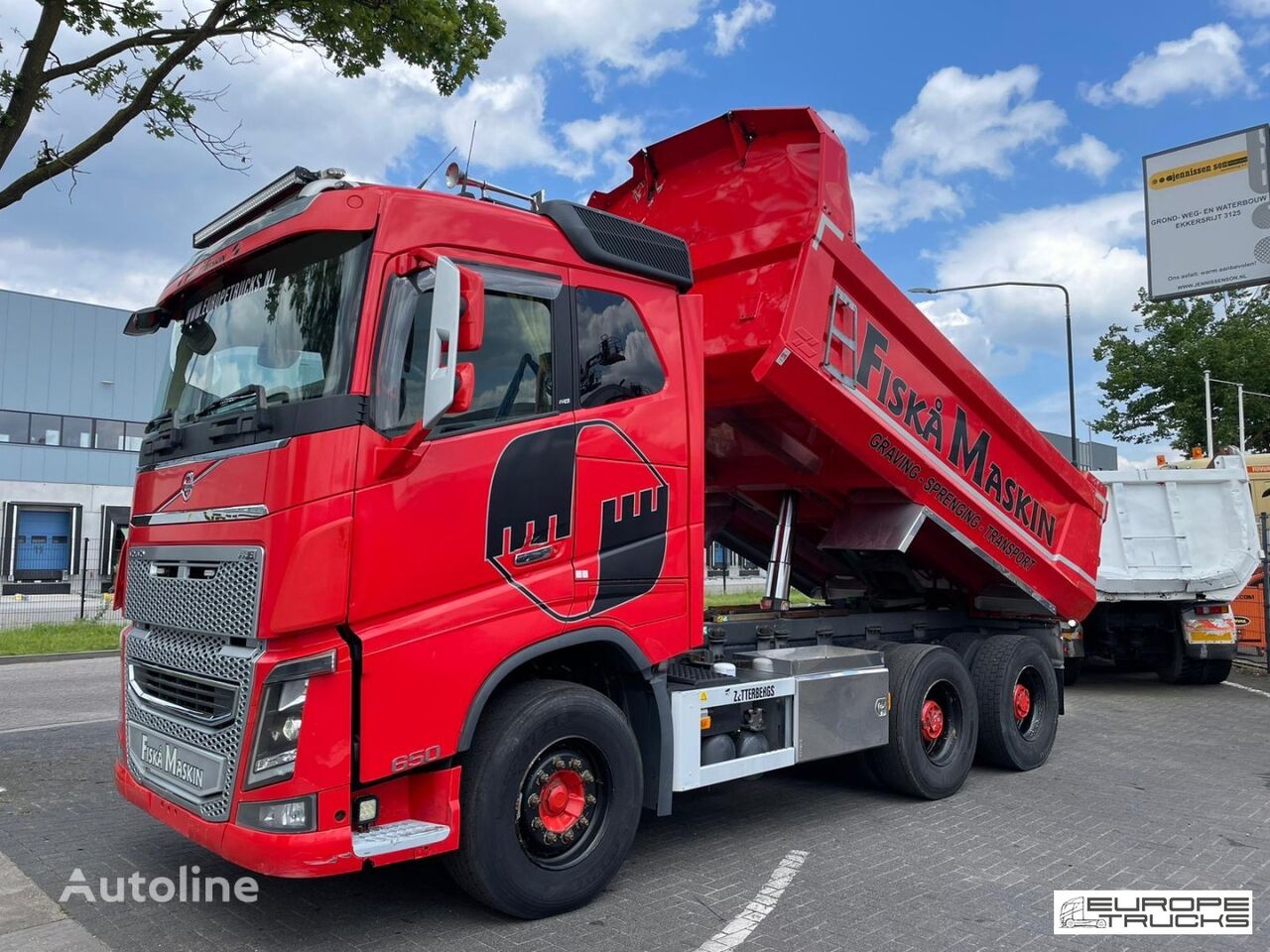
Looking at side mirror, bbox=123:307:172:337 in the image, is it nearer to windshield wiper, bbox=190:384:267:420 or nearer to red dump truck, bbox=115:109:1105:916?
red dump truck, bbox=115:109:1105:916

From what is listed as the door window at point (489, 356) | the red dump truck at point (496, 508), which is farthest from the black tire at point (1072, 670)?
the door window at point (489, 356)

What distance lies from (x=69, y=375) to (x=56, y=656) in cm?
2319

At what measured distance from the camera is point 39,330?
1326 inches

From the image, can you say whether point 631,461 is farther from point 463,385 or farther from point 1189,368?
point 1189,368

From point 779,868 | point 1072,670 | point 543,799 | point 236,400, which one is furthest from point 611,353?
point 1072,670

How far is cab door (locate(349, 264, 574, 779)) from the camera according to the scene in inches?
155

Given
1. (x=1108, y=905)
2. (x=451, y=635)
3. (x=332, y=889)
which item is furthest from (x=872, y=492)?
(x=332, y=889)

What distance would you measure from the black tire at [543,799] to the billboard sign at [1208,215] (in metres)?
14.6

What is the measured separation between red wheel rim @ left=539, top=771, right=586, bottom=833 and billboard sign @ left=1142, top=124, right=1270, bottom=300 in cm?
1473

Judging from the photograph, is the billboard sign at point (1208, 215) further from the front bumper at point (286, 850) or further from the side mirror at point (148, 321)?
the front bumper at point (286, 850)

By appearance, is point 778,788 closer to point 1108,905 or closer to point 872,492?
point 872,492

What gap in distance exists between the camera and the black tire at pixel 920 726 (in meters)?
6.41

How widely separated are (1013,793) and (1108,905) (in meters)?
2.27

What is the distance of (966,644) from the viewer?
7.66 m
